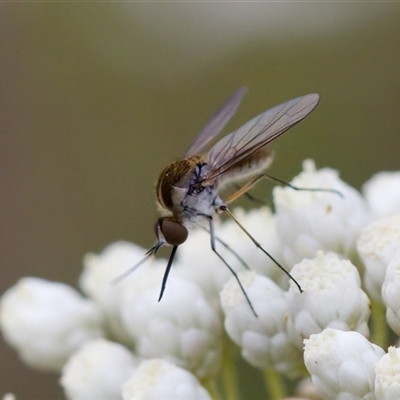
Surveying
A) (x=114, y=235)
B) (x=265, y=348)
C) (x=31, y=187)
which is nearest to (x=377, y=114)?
(x=114, y=235)

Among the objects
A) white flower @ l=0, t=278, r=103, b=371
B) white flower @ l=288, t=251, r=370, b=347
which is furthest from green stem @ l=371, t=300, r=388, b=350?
white flower @ l=0, t=278, r=103, b=371

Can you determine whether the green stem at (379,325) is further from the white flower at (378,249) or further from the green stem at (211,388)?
the green stem at (211,388)

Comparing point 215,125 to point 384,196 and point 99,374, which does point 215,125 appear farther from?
point 99,374

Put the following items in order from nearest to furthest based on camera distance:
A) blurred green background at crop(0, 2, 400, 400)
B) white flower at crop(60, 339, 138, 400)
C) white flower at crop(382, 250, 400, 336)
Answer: white flower at crop(382, 250, 400, 336)
white flower at crop(60, 339, 138, 400)
blurred green background at crop(0, 2, 400, 400)

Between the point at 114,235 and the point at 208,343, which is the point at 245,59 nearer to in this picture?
the point at 114,235

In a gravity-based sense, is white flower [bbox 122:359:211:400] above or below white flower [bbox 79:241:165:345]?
below

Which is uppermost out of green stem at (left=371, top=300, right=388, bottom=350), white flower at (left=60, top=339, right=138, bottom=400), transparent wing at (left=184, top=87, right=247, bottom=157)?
transparent wing at (left=184, top=87, right=247, bottom=157)

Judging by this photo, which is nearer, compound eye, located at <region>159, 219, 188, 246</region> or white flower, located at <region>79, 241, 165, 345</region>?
compound eye, located at <region>159, 219, 188, 246</region>

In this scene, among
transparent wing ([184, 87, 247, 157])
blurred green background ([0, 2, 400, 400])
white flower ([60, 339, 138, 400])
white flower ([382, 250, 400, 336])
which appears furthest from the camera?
blurred green background ([0, 2, 400, 400])

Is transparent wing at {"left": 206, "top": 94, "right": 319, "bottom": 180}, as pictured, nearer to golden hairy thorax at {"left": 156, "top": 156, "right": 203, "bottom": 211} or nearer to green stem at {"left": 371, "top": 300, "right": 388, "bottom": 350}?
golden hairy thorax at {"left": 156, "top": 156, "right": 203, "bottom": 211}
